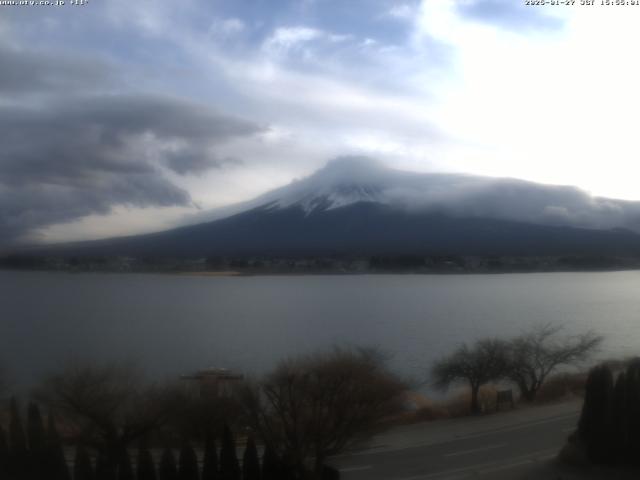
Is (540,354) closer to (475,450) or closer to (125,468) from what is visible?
(475,450)

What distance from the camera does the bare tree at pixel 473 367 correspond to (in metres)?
10.8

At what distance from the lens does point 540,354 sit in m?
11.9

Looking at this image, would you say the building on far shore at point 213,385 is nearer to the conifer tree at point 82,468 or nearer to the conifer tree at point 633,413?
the conifer tree at point 82,468

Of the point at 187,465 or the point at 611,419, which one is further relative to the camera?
the point at 611,419

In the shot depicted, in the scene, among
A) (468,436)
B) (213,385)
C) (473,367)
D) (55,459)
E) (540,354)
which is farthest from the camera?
(540,354)

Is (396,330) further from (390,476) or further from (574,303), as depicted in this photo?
(390,476)

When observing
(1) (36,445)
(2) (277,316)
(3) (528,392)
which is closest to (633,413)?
(3) (528,392)

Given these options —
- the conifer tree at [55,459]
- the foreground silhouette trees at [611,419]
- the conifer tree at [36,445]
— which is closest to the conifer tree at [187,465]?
the conifer tree at [55,459]

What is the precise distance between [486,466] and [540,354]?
5.58 m

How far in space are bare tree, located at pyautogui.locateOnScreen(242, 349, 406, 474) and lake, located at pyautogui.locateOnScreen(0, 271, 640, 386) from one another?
245 cm

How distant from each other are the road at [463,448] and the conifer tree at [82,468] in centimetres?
230

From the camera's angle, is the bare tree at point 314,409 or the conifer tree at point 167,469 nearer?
the conifer tree at point 167,469

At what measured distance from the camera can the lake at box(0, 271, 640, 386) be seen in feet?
38.6

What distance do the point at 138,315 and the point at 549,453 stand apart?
13751mm
